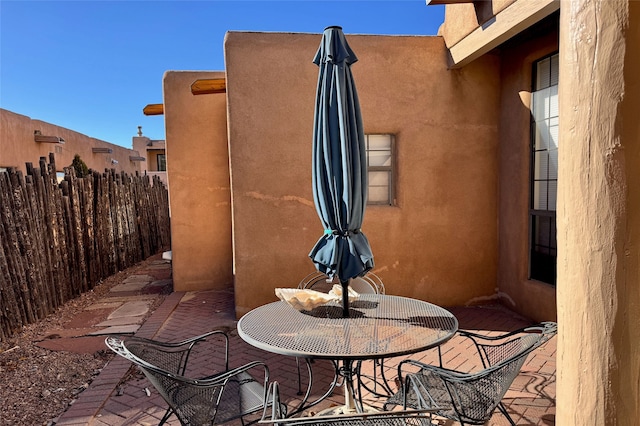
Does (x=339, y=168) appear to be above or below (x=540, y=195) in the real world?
above

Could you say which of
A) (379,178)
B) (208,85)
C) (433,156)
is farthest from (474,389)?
(208,85)

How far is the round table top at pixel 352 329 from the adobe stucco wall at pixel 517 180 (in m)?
2.60

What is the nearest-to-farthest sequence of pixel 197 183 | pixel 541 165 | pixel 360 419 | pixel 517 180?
pixel 360 419 → pixel 541 165 → pixel 517 180 → pixel 197 183

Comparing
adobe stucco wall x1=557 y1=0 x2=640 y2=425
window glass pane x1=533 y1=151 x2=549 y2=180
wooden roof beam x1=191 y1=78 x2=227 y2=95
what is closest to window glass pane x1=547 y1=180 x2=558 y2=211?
window glass pane x1=533 y1=151 x2=549 y2=180

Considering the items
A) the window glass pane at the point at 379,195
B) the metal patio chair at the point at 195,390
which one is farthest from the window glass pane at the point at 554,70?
the metal patio chair at the point at 195,390

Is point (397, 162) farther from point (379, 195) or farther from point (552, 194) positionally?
point (552, 194)

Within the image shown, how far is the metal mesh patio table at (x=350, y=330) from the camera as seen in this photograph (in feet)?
8.05

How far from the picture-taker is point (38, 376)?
13.3 feet

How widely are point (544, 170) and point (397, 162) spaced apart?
1.79m

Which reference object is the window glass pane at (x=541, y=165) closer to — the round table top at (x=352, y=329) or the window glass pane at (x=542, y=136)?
the window glass pane at (x=542, y=136)

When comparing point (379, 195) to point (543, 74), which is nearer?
point (543, 74)

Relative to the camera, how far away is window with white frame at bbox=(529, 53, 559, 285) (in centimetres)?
502

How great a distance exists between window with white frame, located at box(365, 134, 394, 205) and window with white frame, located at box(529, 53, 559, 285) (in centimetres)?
178

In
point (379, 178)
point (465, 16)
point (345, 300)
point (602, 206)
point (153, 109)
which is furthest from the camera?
point (153, 109)
